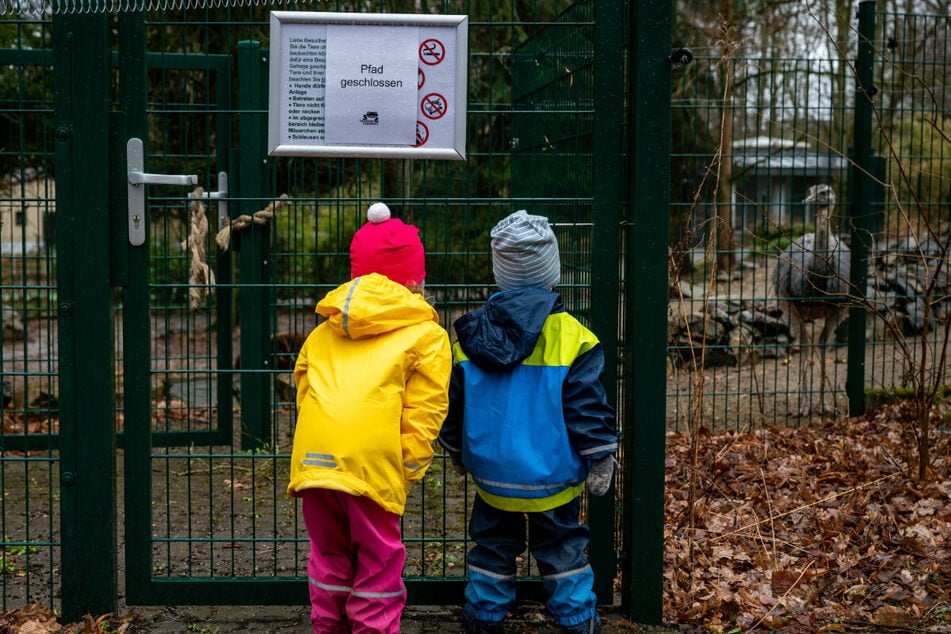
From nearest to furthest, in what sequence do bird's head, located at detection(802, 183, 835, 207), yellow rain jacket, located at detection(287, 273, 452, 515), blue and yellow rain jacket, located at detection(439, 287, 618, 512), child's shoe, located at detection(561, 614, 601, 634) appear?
yellow rain jacket, located at detection(287, 273, 452, 515), blue and yellow rain jacket, located at detection(439, 287, 618, 512), child's shoe, located at detection(561, 614, 601, 634), bird's head, located at detection(802, 183, 835, 207)

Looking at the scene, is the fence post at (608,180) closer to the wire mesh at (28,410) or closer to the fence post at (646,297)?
the fence post at (646,297)

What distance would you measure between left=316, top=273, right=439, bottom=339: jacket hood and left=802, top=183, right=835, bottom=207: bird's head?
445 centimetres

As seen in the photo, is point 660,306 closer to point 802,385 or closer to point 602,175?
point 602,175

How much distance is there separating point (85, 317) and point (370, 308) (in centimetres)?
117

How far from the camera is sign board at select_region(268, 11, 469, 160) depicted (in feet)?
12.7

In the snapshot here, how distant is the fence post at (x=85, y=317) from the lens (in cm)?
379

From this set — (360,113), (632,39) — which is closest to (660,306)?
(632,39)

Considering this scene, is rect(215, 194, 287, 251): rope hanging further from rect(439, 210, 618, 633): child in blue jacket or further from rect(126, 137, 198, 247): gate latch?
rect(439, 210, 618, 633): child in blue jacket

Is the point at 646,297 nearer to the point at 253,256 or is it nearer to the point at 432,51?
the point at 432,51

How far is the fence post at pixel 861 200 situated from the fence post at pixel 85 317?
18.0 ft

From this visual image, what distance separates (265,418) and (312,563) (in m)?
3.45

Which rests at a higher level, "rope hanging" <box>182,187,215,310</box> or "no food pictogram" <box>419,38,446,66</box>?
"no food pictogram" <box>419,38,446,66</box>

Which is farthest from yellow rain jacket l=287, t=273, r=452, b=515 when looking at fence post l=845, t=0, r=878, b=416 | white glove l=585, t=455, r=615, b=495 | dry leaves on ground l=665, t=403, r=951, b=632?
fence post l=845, t=0, r=878, b=416

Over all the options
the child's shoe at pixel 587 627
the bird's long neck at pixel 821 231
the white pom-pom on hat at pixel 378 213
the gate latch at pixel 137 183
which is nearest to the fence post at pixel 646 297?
the child's shoe at pixel 587 627
